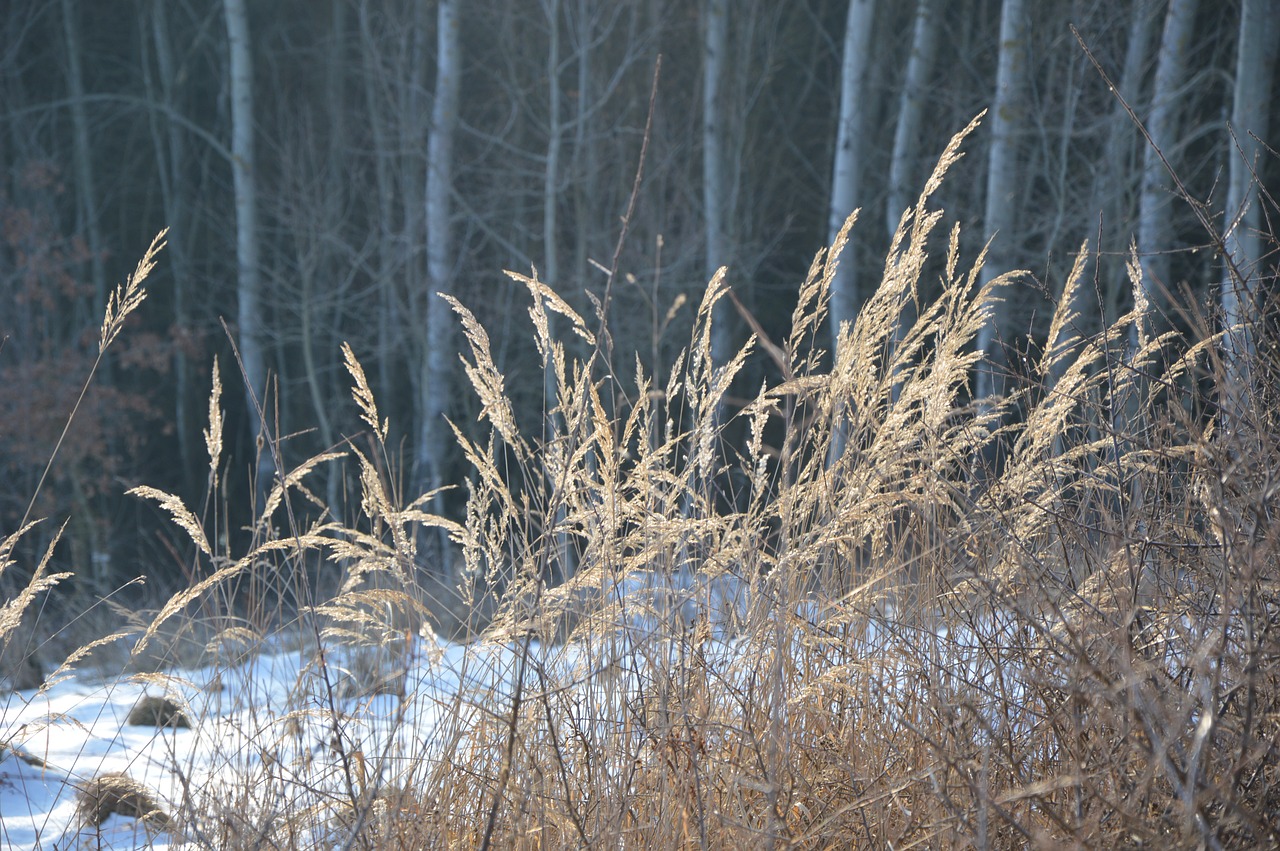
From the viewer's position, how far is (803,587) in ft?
7.05

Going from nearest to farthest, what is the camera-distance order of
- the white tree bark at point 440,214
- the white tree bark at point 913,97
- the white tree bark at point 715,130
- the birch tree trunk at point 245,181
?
1. the white tree bark at point 913,97
2. the white tree bark at point 440,214
3. the white tree bark at point 715,130
4. the birch tree trunk at point 245,181

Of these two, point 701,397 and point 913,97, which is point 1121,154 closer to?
point 913,97

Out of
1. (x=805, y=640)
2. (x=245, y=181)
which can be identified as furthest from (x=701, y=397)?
(x=245, y=181)

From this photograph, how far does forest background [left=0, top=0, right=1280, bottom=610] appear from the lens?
958 centimetres

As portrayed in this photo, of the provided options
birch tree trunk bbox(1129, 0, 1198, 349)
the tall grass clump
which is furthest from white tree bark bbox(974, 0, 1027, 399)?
the tall grass clump

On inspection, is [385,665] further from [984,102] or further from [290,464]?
[290,464]

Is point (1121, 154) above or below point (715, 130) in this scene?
below

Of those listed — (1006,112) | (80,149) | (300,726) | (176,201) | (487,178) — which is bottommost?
(176,201)

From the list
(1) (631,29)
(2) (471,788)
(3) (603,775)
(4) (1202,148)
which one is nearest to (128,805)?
(2) (471,788)

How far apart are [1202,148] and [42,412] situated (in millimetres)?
12672

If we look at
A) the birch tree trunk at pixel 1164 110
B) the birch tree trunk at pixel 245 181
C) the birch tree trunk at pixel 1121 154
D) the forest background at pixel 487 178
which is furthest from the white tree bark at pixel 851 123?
the birch tree trunk at pixel 245 181

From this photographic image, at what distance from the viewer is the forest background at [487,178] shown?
377 inches

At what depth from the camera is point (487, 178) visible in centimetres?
1425

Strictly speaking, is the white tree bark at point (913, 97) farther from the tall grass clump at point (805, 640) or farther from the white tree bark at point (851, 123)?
the tall grass clump at point (805, 640)
